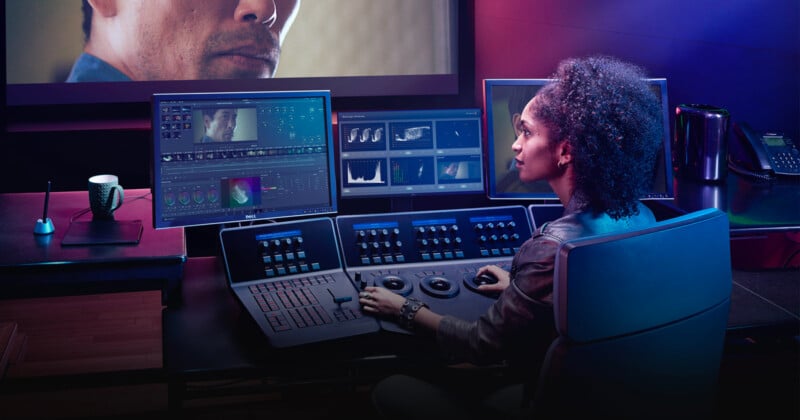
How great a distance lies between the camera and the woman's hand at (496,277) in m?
1.95

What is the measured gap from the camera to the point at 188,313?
1.89 m

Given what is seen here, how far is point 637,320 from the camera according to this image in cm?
126

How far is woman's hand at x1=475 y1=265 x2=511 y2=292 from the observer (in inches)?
76.8

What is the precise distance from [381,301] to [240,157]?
0.68 meters

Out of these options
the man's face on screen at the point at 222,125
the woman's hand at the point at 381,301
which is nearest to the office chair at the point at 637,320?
the woman's hand at the point at 381,301

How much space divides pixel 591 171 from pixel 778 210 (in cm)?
109

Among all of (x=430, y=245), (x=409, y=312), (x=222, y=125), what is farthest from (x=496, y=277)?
(x=222, y=125)

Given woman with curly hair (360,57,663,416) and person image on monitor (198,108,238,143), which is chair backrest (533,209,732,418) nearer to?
woman with curly hair (360,57,663,416)

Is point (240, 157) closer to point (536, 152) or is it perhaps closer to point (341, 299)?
point (341, 299)

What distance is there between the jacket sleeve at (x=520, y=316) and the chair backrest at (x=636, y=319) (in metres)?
0.22

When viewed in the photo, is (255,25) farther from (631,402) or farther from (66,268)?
(631,402)

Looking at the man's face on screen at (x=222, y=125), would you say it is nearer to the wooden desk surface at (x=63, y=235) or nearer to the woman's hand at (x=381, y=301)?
the wooden desk surface at (x=63, y=235)

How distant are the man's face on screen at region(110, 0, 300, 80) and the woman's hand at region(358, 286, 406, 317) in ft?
3.50

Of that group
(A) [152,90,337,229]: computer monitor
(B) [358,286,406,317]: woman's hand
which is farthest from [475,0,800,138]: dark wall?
(B) [358,286,406,317]: woman's hand
